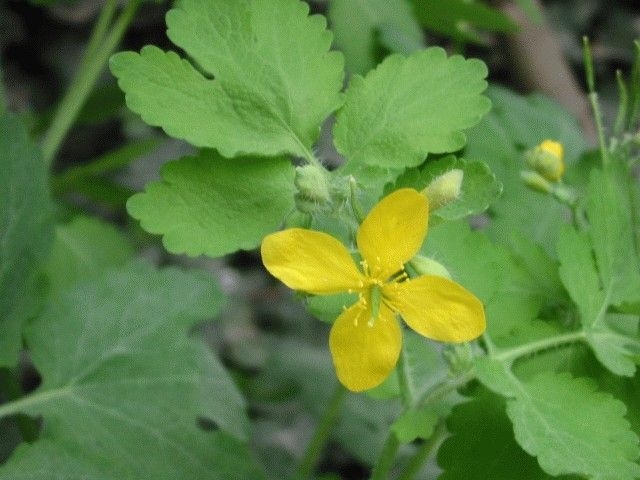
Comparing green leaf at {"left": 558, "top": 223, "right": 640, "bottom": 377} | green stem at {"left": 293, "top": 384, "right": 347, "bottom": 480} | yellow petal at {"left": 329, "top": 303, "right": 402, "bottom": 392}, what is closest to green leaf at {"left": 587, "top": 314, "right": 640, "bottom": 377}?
green leaf at {"left": 558, "top": 223, "right": 640, "bottom": 377}

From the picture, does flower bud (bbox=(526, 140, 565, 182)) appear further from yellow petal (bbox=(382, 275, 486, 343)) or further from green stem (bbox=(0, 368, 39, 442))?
green stem (bbox=(0, 368, 39, 442))

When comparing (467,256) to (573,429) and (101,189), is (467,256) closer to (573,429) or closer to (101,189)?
(573,429)

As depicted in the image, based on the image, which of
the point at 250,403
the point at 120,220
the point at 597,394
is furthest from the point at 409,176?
the point at 120,220

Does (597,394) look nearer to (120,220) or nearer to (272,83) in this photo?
(272,83)

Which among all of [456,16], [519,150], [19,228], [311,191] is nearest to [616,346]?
[311,191]

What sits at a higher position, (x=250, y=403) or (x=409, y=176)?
(x=409, y=176)

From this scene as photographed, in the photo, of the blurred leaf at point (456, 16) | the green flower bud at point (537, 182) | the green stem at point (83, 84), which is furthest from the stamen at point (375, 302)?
→ the blurred leaf at point (456, 16)
